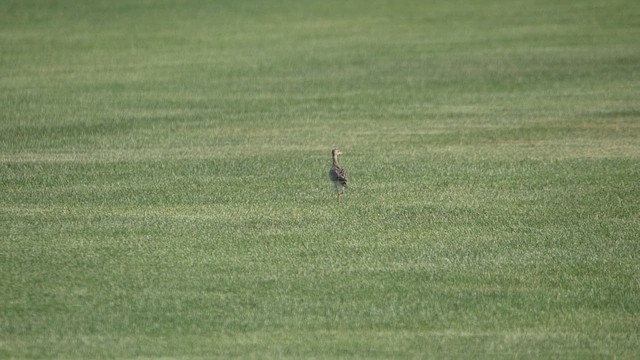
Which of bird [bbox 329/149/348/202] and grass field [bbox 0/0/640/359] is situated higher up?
bird [bbox 329/149/348/202]

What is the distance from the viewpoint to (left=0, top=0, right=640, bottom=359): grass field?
11.3 meters

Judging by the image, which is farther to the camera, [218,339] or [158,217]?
[158,217]

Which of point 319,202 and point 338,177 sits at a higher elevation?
point 338,177

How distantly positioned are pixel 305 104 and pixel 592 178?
9.75 metres

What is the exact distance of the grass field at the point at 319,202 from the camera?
11266mm

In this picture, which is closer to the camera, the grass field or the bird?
the grass field

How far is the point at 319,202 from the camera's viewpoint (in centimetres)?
1680

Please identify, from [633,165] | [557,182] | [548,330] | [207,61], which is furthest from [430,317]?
[207,61]

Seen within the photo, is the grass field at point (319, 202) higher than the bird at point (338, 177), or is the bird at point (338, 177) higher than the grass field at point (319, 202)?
the bird at point (338, 177)

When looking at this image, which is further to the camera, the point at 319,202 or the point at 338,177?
the point at 319,202

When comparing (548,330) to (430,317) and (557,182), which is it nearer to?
(430,317)

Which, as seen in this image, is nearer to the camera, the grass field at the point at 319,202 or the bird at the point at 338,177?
the grass field at the point at 319,202

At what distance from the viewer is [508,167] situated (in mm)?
19469

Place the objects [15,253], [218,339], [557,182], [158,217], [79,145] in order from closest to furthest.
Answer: [218,339] → [15,253] → [158,217] → [557,182] → [79,145]
